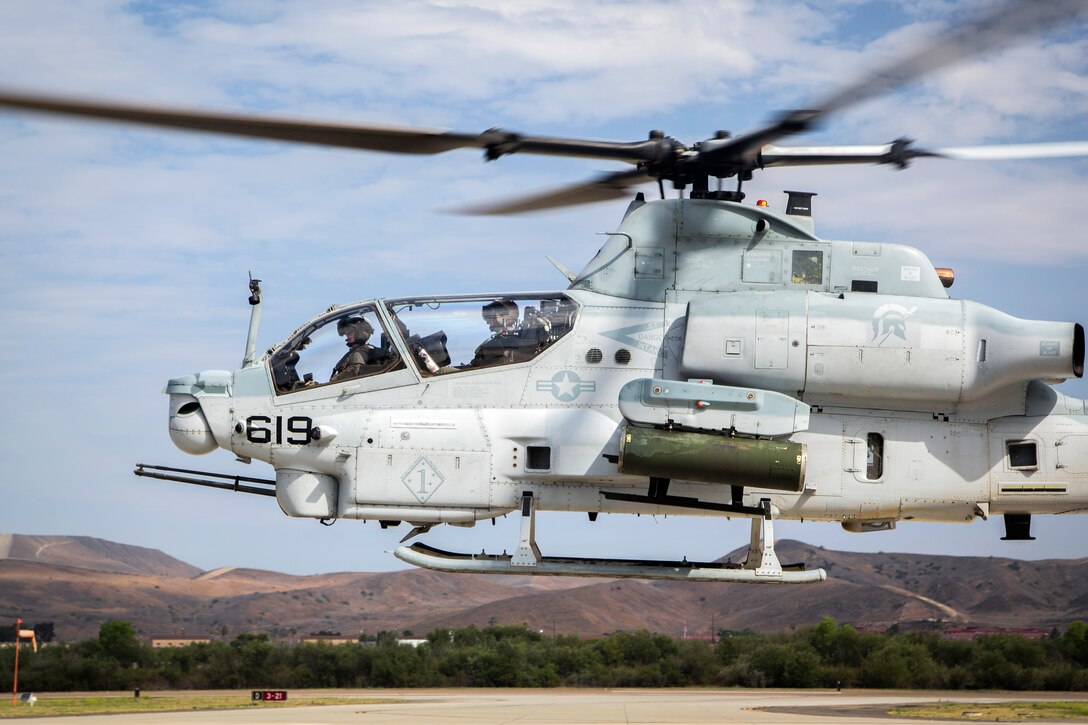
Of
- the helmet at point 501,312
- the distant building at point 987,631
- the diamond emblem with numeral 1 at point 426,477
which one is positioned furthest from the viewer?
the distant building at point 987,631

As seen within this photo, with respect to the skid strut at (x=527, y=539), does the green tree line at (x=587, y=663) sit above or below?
below

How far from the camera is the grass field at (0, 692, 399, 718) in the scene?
1104 inches

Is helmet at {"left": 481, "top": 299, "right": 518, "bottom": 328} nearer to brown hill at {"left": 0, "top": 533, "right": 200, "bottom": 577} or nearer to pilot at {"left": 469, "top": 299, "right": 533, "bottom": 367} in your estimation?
pilot at {"left": 469, "top": 299, "right": 533, "bottom": 367}

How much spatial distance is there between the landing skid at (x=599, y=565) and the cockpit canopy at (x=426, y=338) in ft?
5.19

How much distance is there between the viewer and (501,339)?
1216 cm

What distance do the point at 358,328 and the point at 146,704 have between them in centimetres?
2200

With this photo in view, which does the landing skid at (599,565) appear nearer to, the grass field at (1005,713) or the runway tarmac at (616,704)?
the runway tarmac at (616,704)

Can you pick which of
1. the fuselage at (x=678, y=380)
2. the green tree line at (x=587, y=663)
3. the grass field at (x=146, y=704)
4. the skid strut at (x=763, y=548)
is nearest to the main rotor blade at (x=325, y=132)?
the fuselage at (x=678, y=380)

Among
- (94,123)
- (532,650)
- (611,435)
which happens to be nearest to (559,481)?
(611,435)

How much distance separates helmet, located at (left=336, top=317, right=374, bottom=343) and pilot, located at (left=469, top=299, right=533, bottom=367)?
114cm

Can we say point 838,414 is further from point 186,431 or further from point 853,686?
point 853,686

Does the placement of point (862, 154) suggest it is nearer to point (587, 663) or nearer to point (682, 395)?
point (682, 395)

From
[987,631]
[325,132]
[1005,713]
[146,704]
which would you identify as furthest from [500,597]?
[325,132]

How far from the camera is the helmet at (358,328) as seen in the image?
485 inches
